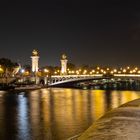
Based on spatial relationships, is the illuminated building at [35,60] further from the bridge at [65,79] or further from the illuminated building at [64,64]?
the illuminated building at [64,64]

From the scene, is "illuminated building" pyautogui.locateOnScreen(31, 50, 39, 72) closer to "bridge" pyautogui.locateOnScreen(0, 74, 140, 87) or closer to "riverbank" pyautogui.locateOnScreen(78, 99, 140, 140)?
"bridge" pyautogui.locateOnScreen(0, 74, 140, 87)

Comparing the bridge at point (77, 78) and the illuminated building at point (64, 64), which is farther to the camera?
the illuminated building at point (64, 64)

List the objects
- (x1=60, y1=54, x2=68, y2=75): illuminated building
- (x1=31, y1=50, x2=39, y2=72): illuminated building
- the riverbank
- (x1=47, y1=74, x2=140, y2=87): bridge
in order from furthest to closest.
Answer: (x1=60, y1=54, x2=68, y2=75): illuminated building < (x1=31, y1=50, x2=39, y2=72): illuminated building < (x1=47, y1=74, x2=140, y2=87): bridge < the riverbank

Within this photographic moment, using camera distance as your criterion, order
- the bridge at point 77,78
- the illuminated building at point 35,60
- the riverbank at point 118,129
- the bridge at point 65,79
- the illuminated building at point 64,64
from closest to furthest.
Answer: the riverbank at point 118,129, the bridge at point 77,78, the bridge at point 65,79, the illuminated building at point 35,60, the illuminated building at point 64,64

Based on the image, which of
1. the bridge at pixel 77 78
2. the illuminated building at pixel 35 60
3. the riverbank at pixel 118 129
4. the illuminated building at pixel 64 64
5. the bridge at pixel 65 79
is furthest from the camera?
the illuminated building at pixel 64 64

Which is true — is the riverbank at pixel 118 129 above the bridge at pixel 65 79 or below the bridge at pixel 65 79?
below

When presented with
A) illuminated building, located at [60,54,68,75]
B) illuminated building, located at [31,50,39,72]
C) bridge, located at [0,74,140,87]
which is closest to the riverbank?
bridge, located at [0,74,140,87]

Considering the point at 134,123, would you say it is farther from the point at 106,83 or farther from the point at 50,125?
the point at 106,83

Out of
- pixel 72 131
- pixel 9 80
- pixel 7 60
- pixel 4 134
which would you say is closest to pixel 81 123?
pixel 72 131

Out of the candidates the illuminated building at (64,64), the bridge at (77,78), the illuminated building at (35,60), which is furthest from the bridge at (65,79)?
the illuminated building at (64,64)

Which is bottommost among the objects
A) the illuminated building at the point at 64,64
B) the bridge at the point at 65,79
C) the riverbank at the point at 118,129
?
the riverbank at the point at 118,129

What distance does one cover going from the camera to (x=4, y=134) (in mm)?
23188

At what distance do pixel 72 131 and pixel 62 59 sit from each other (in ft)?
419

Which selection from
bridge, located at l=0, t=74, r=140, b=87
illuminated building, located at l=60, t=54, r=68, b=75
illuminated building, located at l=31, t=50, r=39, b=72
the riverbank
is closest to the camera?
the riverbank
